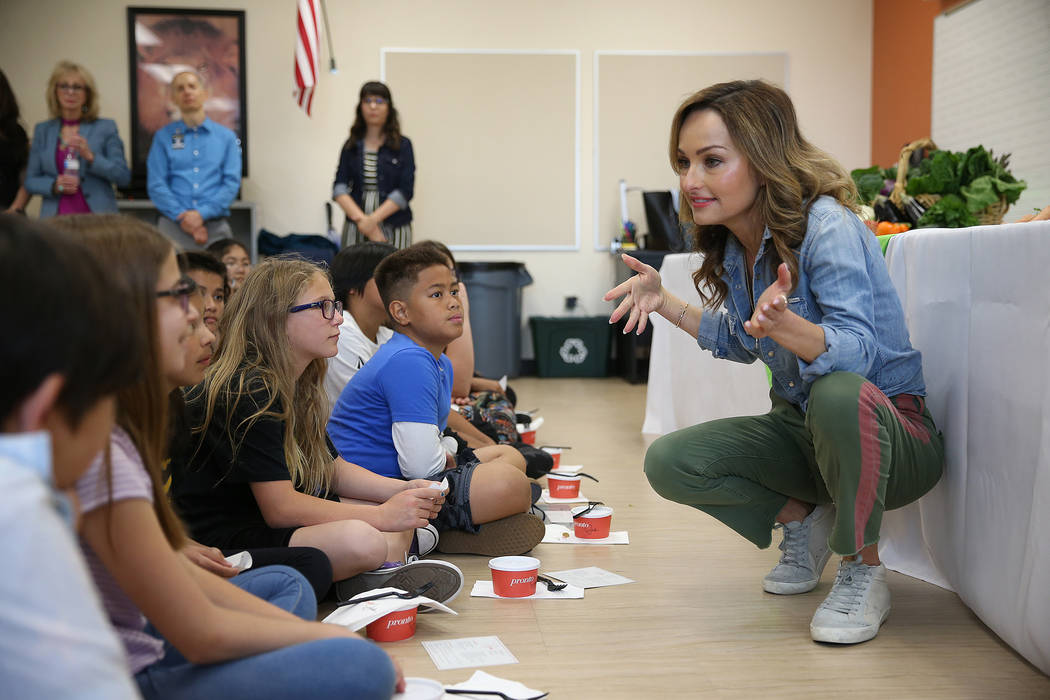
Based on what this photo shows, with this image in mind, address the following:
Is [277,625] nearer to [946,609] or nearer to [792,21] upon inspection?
[946,609]

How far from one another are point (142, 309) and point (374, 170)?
17.1ft

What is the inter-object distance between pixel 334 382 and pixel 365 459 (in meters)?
0.64

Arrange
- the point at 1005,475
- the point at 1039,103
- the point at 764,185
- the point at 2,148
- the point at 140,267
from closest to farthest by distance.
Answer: the point at 140,267 → the point at 1005,475 → the point at 764,185 → the point at 1039,103 → the point at 2,148

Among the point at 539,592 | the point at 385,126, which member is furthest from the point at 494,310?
the point at 539,592

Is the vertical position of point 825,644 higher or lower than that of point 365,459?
lower

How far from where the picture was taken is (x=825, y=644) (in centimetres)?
186

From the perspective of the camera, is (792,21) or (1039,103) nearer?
(1039,103)

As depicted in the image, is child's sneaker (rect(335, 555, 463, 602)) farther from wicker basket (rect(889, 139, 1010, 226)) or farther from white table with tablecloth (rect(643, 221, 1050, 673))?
wicker basket (rect(889, 139, 1010, 226))

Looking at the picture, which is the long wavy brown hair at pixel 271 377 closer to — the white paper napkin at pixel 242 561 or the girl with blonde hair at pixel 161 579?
the white paper napkin at pixel 242 561

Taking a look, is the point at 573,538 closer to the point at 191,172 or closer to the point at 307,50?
the point at 191,172

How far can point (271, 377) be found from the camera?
201 centimetres

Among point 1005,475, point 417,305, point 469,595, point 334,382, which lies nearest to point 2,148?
point 334,382

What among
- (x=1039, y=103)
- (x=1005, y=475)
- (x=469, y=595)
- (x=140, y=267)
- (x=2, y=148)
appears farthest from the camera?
(x=2, y=148)

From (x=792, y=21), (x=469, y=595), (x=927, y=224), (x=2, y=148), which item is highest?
(x=792, y=21)
